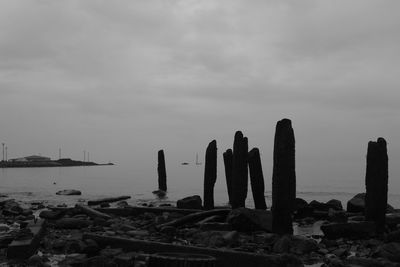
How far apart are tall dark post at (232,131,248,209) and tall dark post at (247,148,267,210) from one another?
1910mm

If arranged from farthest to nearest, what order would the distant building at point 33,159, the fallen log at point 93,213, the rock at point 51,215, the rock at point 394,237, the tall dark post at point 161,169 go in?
the distant building at point 33,159
the tall dark post at point 161,169
the rock at point 51,215
the fallen log at point 93,213
the rock at point 394,237

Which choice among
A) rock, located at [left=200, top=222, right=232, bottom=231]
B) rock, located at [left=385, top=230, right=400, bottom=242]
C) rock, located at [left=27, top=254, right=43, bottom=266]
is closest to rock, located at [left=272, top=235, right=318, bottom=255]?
rock, located at [left=385, top=230, right=400, bottom=242]

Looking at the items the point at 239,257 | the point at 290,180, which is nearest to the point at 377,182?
the point at 290,180

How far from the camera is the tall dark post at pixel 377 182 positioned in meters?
15.8

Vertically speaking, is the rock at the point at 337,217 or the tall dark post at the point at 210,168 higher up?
the tall dark post at the point at 210,168

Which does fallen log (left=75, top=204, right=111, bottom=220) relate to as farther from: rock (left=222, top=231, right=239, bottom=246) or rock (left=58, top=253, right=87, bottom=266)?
rock (left=58, top=253, right=87, bottom=266)

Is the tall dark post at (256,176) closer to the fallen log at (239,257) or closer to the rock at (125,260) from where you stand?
the fallen log at (239,257)

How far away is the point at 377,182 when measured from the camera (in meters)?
15.9

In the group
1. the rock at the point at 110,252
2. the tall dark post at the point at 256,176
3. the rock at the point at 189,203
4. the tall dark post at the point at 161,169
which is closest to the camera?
the rock at the point at 110,252

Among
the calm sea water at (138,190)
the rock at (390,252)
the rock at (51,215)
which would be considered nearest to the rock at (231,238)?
the rock at (390,252)

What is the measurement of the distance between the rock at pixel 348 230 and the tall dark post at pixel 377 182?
888 mm

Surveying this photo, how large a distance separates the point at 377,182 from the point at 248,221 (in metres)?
3.97

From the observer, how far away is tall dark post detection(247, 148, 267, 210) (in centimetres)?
2403

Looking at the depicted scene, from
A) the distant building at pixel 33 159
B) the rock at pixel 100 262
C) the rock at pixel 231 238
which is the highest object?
the distant building at pixel 33 159
